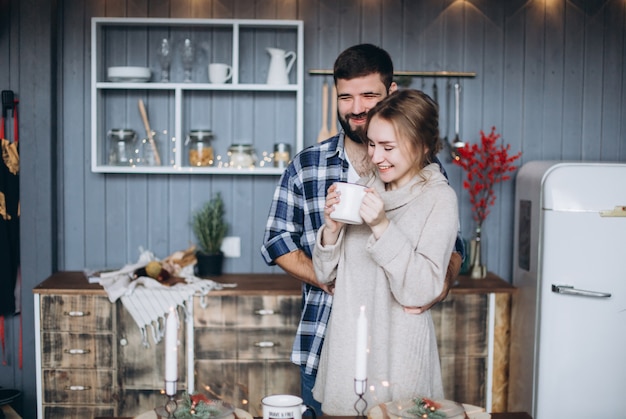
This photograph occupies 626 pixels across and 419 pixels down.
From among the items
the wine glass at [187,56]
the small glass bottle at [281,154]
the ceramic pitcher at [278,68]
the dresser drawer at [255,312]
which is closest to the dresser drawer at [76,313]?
the dresser drawer at [255,312]

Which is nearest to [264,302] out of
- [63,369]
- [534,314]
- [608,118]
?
[63,369]

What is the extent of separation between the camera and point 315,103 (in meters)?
3.58

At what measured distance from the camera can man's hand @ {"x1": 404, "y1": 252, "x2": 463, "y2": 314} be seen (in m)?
1.63

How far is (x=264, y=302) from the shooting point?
10.4 ft

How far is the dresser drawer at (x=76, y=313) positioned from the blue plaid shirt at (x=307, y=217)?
1.31m

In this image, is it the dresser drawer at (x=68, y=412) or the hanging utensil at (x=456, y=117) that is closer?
the dresser drawer at (x=68, y=412)

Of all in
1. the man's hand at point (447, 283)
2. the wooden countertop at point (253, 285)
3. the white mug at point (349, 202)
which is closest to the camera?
the white mug at point (349, 202)

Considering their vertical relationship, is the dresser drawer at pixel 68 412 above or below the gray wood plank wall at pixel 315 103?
below

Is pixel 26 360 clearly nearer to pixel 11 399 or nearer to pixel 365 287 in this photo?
pixel 11 399

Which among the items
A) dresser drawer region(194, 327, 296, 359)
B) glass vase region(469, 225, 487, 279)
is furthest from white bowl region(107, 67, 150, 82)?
glass vase region(469, 225, 487, 279)

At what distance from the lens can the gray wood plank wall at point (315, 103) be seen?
11.3ft

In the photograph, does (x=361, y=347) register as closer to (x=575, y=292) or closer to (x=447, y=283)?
(x=447, y=283)

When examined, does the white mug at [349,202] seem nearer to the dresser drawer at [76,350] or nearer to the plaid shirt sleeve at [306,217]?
the plaid shirt sleeve at [306,217]

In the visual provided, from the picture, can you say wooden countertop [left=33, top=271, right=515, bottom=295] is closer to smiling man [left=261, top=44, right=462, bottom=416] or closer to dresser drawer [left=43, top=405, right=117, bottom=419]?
dresser drawer [left=43, top=405, right=117, bottom=419]
